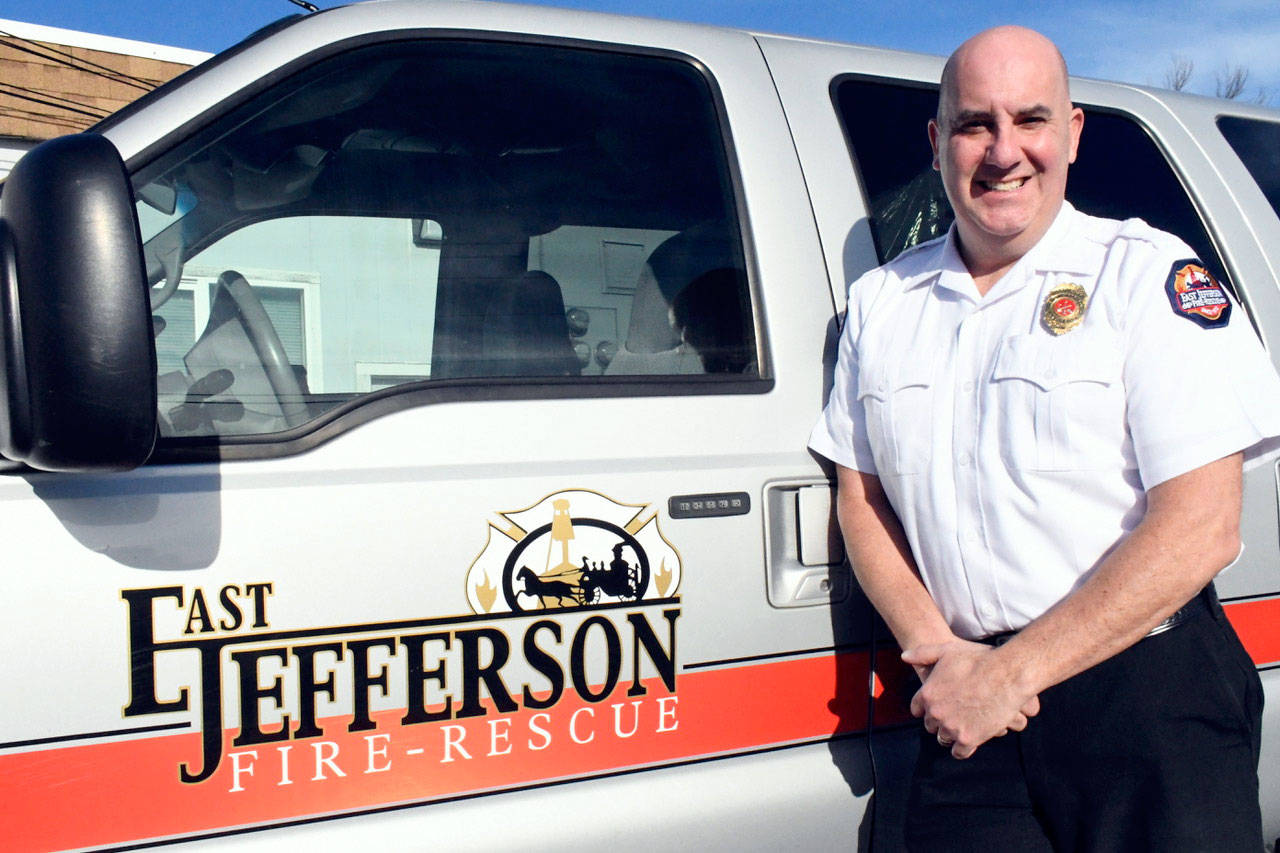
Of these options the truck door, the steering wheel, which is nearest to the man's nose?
the truck door

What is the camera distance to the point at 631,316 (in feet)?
6.84

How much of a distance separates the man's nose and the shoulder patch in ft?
0.95

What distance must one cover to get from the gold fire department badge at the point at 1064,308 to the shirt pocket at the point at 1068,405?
2 centimetres

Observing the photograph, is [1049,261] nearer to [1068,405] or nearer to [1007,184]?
[1007,184]

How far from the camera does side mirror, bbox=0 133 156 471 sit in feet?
4.52

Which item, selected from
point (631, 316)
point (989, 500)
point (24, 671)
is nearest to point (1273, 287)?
point (989, 500)

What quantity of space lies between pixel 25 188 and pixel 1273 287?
239 centimetres

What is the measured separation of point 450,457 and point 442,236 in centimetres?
40

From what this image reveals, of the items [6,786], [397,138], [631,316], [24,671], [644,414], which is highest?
[397,138]

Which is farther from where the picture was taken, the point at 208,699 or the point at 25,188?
the point at 208,699

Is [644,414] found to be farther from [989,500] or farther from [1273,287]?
[1273,287]

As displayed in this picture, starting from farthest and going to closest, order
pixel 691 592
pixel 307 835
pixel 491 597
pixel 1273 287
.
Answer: pixel 1273 287, pixel 691 592, pixel 491 597, pixel 307 835

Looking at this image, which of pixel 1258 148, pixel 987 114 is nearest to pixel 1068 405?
pixel 987 114

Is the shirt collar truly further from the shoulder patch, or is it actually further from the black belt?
the black belt
